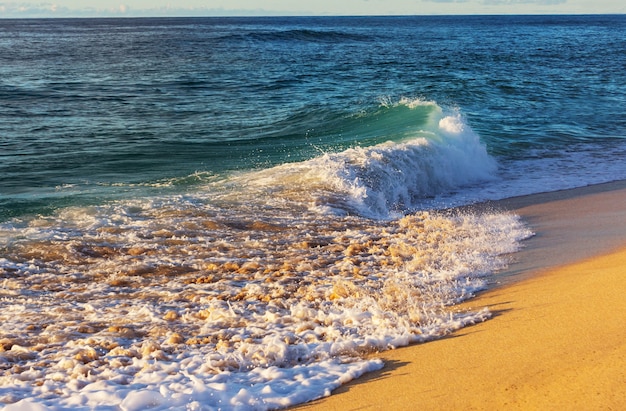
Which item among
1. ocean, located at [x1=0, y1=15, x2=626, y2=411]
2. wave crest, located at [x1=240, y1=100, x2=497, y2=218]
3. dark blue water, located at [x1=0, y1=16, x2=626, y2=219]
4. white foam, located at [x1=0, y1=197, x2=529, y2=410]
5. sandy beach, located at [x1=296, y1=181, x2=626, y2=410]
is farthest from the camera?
dark blue water, located at [x1=0, y1=16, x2=626, y2=219]

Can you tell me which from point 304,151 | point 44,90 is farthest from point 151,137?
point 44,90

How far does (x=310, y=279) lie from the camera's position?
6297 millimetres

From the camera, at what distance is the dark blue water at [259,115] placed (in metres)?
11.8

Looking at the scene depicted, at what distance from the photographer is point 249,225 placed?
8133 millimetres

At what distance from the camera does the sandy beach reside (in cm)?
382

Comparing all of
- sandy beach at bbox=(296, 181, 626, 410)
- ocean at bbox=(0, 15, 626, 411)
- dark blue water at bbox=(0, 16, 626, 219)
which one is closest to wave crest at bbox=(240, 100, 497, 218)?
ocean at bbox=(0, 15, 626, 411)

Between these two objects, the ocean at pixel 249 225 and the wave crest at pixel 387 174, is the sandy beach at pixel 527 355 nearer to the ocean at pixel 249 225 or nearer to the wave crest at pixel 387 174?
the ocean at pixel 249 225

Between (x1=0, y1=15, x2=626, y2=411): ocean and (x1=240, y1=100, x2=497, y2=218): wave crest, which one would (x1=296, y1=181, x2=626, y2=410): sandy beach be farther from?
(x1=240, y1=100, x2=497, y2=218): wave crest

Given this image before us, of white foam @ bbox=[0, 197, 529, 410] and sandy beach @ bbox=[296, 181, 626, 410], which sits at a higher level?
sandy beach @ bbox=[296, 181, 626, 410]

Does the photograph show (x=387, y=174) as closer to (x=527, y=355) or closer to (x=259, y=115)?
(x=527, y=355)

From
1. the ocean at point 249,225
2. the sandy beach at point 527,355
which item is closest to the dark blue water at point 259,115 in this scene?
the ocean at point 249,225

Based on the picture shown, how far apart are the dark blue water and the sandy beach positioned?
5.19 m

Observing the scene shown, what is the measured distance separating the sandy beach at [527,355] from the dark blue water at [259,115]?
5.19 meters

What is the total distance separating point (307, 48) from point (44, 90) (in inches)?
924
